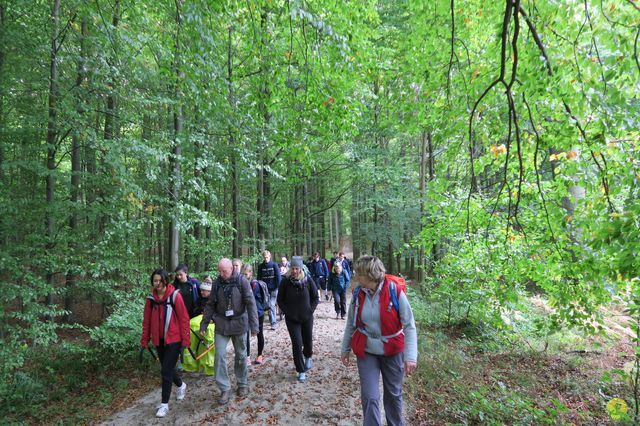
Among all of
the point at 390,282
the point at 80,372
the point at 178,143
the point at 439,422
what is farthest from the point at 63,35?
the point at 439,422

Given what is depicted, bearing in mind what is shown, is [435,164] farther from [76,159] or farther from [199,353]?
[76,159]

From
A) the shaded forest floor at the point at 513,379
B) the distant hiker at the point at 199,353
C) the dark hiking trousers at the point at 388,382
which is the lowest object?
the shaded forest floor at the point at 513,379

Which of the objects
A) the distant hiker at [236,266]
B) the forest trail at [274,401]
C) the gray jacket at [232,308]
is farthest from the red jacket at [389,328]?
the distant hiker at [236,266]

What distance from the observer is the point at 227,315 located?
477cm

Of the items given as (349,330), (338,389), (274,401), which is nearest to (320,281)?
(338,389)

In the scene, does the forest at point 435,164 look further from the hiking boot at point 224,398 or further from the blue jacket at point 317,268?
the blue jacket at point 317,268

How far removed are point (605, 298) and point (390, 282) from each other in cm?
290

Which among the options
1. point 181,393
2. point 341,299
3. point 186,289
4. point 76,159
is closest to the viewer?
point 181,393

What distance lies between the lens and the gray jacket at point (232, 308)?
15.7 ft

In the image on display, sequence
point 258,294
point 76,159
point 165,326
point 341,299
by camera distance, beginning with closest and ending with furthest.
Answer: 1. point 165,326
2. point 258,294
3. point 76,159
4. point 341,299

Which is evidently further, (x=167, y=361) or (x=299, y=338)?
(x=299, y=338)

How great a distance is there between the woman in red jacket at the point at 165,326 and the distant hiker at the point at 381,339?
255 centimetres

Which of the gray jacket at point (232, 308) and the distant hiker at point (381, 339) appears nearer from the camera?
the distant hiker at point (381, 339)

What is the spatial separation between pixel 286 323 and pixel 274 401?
1.08m
